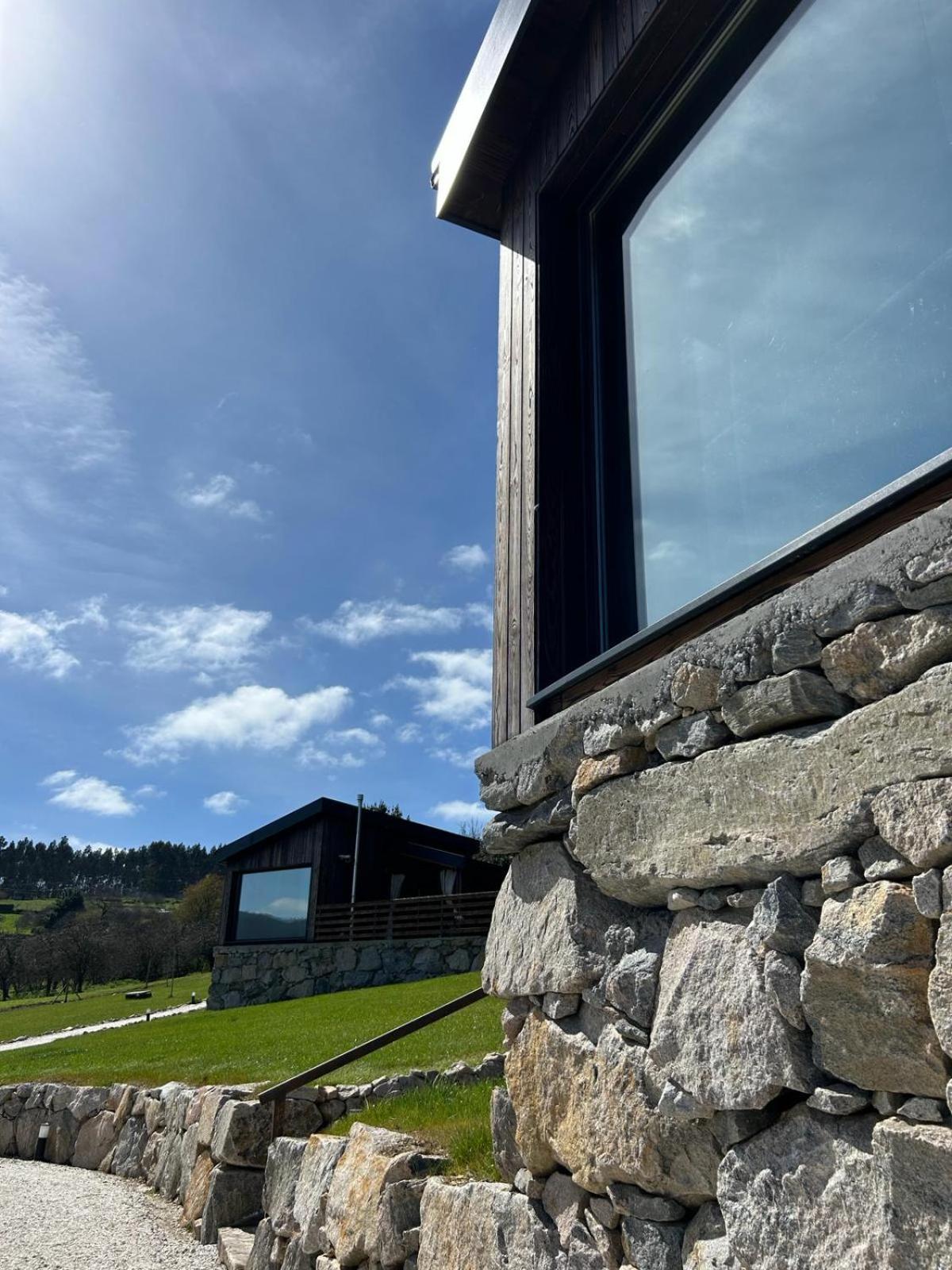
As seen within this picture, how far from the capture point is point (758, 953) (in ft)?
5.46

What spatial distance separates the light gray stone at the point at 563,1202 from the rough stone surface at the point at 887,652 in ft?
4.53

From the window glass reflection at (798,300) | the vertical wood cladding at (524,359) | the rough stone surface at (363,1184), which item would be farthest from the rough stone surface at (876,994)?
the rough stone surface at (363,1184)

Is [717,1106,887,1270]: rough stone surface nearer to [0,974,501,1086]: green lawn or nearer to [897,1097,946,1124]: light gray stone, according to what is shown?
[897,1097,946,1124]: light gray stone

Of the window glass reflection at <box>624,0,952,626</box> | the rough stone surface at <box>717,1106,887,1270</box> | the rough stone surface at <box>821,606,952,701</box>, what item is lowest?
the rough stone surface at <box>717,1106,887,1270</box>

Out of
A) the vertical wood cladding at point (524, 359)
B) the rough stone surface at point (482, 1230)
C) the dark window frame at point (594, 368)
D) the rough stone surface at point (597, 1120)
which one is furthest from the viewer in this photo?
the vertical wood cladding at point (524, 359)

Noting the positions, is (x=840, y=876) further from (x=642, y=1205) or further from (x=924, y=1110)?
(x=642, y=1205)

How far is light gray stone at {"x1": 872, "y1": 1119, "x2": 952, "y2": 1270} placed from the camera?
1.31m

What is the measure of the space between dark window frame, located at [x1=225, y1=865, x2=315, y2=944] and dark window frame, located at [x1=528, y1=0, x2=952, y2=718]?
17.0m

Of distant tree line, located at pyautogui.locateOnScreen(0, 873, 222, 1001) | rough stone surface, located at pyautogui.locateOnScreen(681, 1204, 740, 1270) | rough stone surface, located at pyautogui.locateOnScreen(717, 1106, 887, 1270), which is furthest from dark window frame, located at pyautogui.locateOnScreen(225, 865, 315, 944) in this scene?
rough stone surface, located at pyautogui.locateOnScreen(717, 1106, 887, 1270)

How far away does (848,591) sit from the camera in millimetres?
1634

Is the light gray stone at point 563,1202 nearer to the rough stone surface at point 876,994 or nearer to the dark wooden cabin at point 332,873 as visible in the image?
the rough stone surface at point 876,994

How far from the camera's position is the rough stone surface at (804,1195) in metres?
1.41

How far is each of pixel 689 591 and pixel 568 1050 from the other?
1210mm

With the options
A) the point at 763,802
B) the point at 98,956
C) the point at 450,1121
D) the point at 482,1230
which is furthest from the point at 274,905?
the point at 763,802
